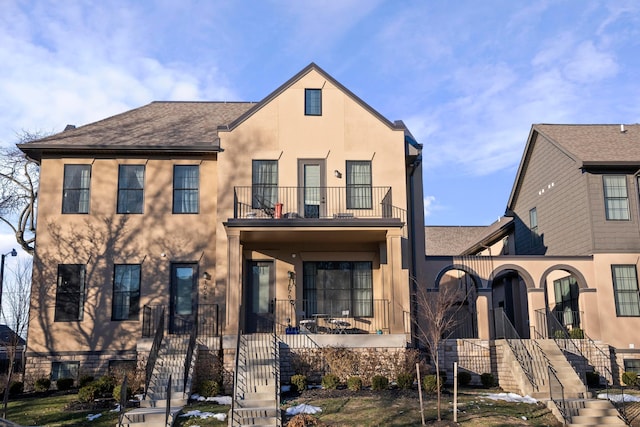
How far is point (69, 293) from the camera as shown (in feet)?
68.0

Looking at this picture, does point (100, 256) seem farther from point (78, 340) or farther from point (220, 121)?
point (220, 121)

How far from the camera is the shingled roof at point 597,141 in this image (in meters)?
22.4

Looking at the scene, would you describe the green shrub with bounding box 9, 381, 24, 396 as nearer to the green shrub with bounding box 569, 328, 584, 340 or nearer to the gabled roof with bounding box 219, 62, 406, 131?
the gabled roof with bounding box 219, 62, 406, 131

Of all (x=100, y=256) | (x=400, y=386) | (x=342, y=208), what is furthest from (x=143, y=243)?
(x=400, y=386)

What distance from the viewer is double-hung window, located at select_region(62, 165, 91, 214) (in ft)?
69.8

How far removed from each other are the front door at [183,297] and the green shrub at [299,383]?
16.8ft

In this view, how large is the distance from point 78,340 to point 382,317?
9.37m

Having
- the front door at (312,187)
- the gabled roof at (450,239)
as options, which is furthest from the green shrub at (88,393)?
the gabled roof at (450,239)

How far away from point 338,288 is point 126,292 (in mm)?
6682

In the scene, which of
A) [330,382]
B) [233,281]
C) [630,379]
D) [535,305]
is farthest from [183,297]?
[630,379]

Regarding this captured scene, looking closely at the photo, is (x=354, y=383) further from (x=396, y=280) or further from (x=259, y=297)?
(x=259, y=297)

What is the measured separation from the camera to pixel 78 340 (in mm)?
20344

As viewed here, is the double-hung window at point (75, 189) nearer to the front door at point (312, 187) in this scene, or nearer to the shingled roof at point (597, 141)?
the front door at point (312, 187)

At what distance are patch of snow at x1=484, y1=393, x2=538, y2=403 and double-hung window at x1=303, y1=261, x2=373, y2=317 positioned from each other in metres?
5.05
